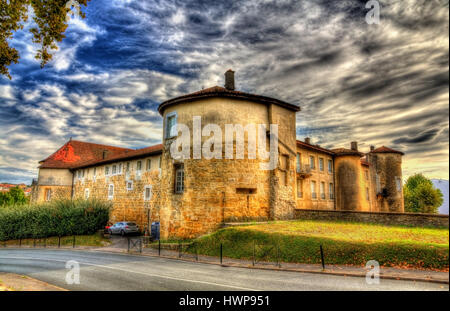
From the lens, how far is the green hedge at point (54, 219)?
27.0 metres

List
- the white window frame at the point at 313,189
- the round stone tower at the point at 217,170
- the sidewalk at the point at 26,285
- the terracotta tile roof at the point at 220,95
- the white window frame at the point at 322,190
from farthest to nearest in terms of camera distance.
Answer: the white window frame at the point at 322,190, the white window frame at the point at 313,189, the terracotta tile roof at the point at 220,95, the round stone tower at the point at 217,170, the sidewalk at the point at 26,285

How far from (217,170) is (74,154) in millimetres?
33939

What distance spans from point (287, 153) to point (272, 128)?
8.31 feet

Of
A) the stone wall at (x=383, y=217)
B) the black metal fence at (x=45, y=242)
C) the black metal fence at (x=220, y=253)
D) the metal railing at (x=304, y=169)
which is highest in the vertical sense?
the metal railing at (x=304, y=169)

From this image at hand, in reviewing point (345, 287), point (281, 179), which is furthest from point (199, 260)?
point (281, 179)

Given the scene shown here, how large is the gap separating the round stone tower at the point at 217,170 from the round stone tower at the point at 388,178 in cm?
2272

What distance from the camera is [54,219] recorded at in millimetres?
27375

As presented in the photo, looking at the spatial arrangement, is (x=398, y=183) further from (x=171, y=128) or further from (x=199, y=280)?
(x=199, y=280)

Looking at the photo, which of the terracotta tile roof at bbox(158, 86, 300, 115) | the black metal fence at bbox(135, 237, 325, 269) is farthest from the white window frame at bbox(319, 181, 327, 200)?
the black metal fence at bbox(135, 237, 325, 269)

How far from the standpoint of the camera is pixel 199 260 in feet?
46.9

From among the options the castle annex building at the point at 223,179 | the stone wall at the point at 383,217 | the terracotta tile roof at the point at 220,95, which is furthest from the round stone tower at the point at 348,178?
the terracotta tile roof at the point at 220,95

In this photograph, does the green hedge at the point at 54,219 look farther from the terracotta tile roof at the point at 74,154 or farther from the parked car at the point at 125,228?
the terracotta tile roof at the point at 74,154

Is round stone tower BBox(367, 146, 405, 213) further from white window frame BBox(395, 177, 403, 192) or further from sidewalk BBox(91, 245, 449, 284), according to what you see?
sidewalk BBox(91, 245, 449, 284)

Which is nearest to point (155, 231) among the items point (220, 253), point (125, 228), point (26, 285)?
point (125, 228)
